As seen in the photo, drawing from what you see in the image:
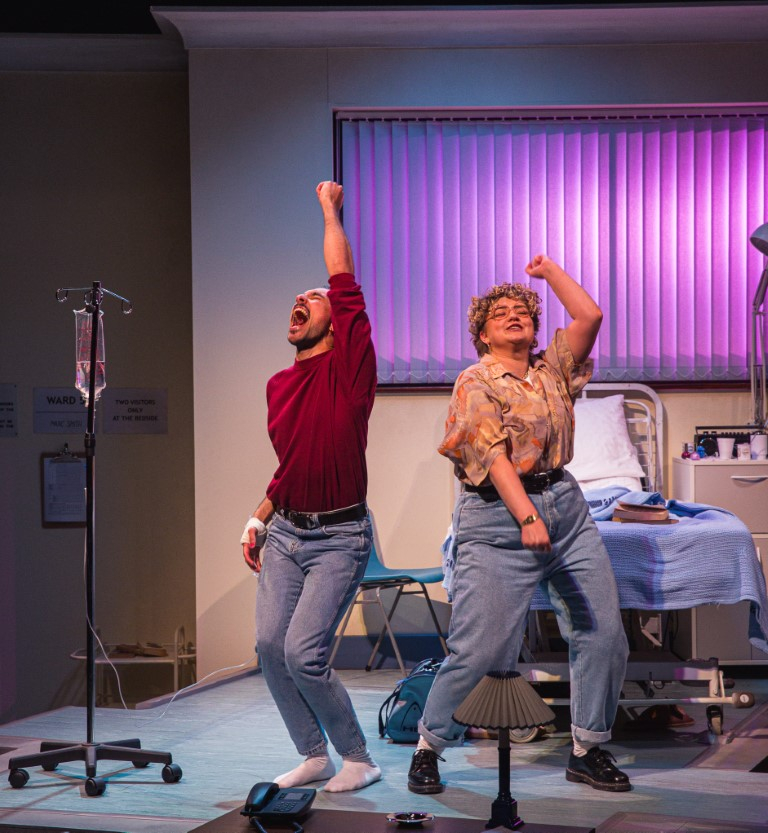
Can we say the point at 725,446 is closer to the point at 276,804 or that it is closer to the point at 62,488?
the point at 276,804

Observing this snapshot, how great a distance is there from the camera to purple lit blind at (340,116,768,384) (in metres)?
6.07

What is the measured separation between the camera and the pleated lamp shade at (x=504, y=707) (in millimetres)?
2453

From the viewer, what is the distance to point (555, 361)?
3.55m

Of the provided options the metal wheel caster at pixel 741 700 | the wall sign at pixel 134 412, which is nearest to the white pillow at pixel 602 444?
the metal wheel caster at pixel 741 700

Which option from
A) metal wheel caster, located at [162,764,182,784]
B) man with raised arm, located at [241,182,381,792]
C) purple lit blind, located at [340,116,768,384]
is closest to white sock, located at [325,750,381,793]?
man with raised arm, located at [241,182,381,792]

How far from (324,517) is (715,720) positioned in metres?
1.98

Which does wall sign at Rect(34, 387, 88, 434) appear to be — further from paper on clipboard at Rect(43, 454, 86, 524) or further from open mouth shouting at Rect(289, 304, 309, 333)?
open mouth shouting at Rect(289, 304, 309, 333)

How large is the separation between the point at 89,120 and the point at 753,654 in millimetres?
5170

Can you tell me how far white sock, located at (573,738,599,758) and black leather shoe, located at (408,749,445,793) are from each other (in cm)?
48

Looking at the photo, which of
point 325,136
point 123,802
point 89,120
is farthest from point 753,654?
point 89,120

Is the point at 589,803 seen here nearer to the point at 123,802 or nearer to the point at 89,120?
the point at 123,802

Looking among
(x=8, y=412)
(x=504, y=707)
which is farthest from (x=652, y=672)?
(x=8, y=412)

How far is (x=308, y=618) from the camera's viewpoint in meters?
3.31

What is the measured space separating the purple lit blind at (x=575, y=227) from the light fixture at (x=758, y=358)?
0.28 feet
